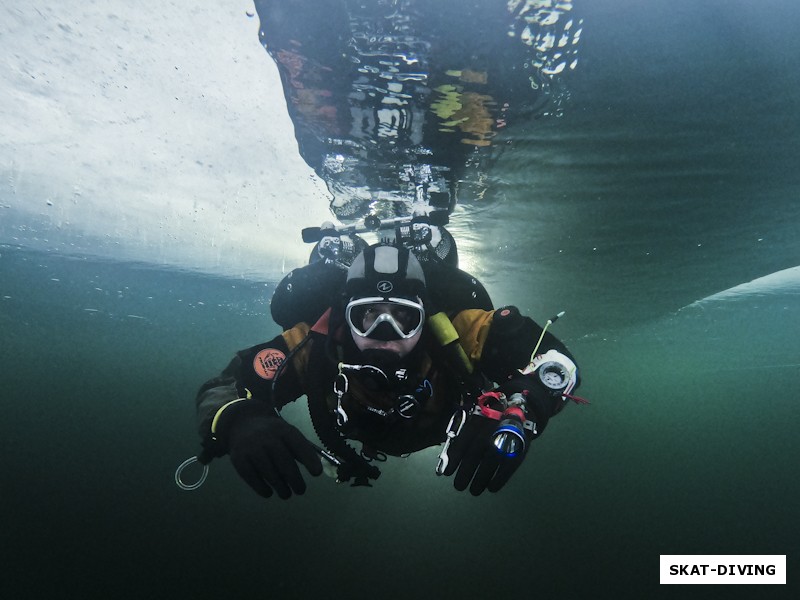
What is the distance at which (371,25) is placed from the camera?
13.1 feet

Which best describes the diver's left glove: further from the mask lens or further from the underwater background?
the underwater background

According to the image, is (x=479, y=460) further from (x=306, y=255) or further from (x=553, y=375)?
(x=306, y=255)

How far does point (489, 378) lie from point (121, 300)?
38432 millimetres

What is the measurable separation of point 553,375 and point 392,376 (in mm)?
1311

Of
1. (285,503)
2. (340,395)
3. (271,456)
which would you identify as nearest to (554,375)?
(340,395)

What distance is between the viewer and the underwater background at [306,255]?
4832mm

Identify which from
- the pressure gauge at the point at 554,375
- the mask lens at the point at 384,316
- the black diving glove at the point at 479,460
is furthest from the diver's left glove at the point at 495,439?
the mask lens at the point at 384,316

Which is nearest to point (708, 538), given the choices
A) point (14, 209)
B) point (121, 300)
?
point (14, 209)

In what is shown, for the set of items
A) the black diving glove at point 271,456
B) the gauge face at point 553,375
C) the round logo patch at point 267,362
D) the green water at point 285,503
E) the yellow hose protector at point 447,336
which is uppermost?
the yellow hose protector at point 447,336

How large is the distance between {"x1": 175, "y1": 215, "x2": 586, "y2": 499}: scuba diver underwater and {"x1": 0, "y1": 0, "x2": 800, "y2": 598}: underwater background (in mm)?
3437

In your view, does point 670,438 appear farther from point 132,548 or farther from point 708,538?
point 132,548

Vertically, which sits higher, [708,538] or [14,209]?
[14,209]

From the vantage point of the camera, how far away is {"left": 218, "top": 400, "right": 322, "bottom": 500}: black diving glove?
2.29m

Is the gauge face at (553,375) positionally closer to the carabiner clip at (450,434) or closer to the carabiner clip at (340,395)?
the carabiner clip at (450,434)
